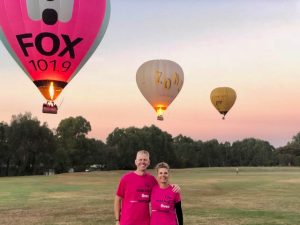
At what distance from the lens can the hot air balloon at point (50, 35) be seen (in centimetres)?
1855

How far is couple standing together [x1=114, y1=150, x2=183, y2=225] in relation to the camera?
22.0 ft

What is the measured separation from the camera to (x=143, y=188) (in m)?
6.90

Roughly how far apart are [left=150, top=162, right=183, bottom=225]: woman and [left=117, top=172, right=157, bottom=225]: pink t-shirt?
0.58 ft

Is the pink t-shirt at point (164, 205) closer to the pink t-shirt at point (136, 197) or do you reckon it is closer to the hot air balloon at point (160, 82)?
the pink t-shirt at point (136, 197)

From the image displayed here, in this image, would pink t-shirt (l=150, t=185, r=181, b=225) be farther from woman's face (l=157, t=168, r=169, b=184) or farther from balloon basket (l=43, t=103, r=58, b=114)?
balloon basket (l=43, t=103, r=58, b=114)

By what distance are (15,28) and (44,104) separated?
3.41m

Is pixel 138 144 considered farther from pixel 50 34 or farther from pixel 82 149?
pixel 50 34

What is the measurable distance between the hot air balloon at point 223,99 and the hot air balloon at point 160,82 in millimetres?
20393

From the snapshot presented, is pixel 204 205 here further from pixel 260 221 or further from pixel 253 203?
pixel 260 221

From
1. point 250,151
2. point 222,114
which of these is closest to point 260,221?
point 222,114

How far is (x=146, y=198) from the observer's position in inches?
274

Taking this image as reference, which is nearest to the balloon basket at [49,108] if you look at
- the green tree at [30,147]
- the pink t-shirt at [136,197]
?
the pink t-shirt at [136,197]

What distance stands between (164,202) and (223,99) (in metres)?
50.9

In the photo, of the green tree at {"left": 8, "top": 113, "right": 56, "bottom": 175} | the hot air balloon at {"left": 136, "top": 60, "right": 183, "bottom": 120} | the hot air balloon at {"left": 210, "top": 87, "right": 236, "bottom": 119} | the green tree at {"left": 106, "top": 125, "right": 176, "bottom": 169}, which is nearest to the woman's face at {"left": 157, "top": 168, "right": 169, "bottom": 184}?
the hot air balloon at {"left": 136, "top": 60, "right": 183, "bottom": 120}
